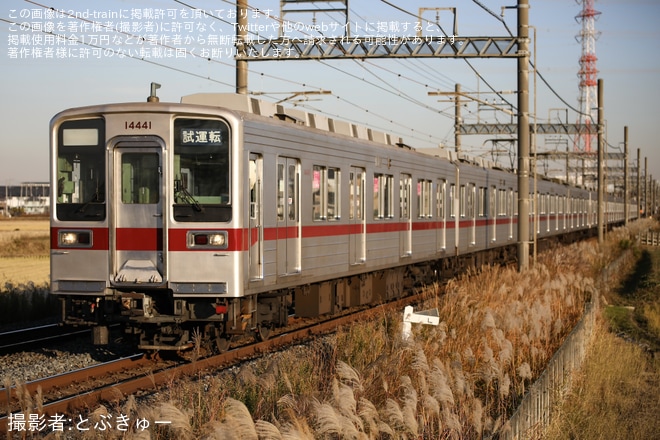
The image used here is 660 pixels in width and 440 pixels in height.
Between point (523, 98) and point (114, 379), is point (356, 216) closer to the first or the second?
point (523, 98)

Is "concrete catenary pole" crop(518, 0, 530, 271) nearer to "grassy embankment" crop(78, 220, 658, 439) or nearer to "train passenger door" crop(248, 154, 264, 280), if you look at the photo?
"grassy embankment" crop(78, 220, 658, 439)

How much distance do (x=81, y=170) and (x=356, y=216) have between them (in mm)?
5585

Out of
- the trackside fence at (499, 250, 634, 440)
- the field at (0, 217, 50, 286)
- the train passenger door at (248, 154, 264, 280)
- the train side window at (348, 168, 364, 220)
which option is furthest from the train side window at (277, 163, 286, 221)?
the field at (0, 217, 50, 286)

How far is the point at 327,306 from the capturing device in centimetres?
1476

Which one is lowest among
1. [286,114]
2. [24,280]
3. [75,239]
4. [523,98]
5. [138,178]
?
[24,280]

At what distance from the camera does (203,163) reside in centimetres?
1070

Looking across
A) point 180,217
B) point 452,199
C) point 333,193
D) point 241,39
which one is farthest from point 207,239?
point 452,199

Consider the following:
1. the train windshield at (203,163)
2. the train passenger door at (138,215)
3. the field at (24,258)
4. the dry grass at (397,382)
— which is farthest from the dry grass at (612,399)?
the field at (24,258)

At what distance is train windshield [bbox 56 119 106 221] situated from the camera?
10820 mm

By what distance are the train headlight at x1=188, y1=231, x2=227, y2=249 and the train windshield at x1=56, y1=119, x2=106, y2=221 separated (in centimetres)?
113

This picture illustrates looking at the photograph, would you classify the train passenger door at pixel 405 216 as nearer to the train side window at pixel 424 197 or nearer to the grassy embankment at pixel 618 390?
the train side window at pixel 424 197

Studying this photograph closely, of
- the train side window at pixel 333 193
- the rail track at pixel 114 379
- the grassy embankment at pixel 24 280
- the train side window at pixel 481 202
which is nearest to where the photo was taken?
the rail track at pixel 114 379

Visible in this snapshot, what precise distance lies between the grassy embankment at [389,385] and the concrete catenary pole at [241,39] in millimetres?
6215

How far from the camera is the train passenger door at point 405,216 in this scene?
1780 cm
